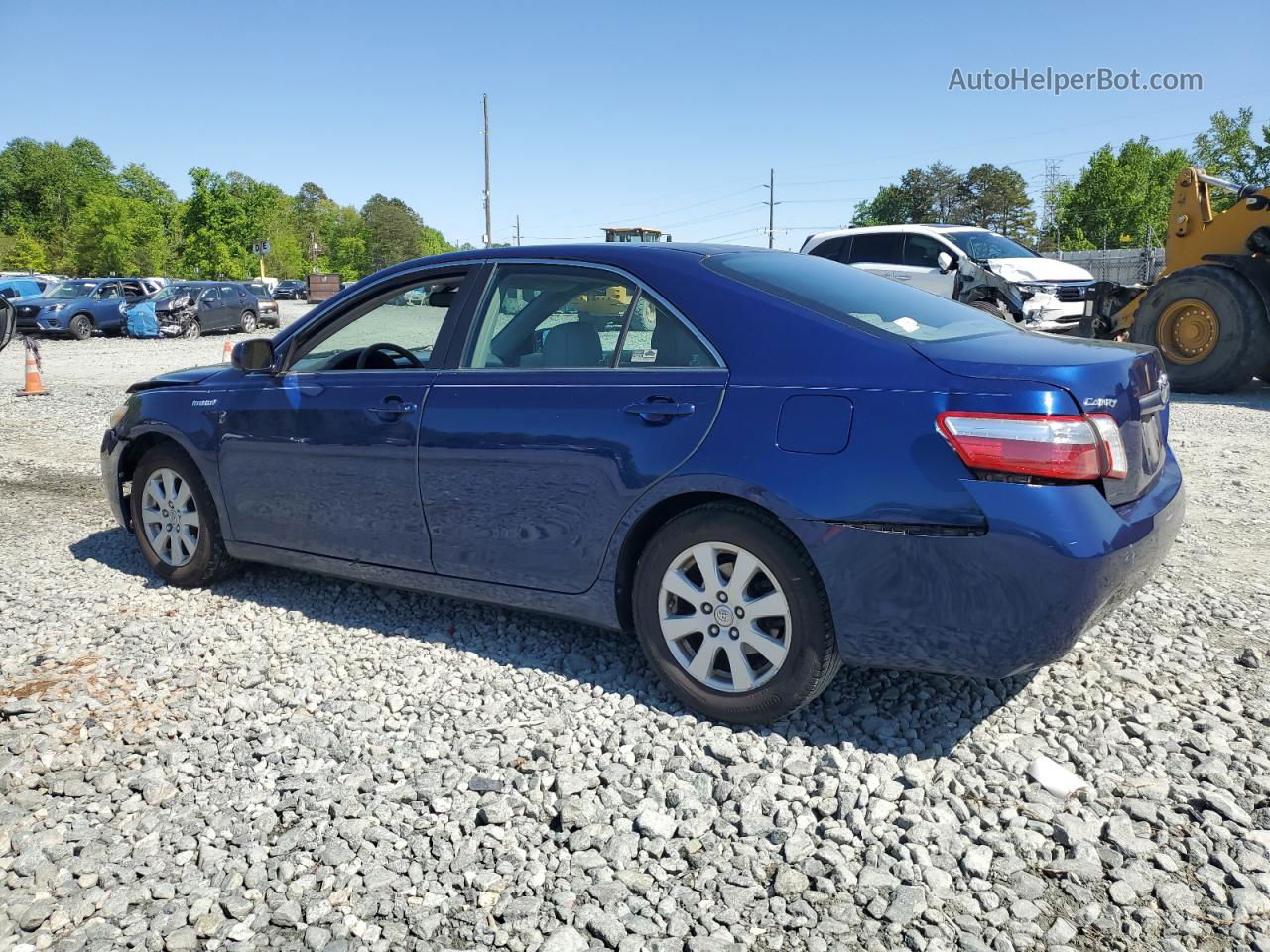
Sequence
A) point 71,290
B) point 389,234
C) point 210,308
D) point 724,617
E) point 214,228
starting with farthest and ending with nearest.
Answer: point 389,234 < point 214,228 < point 210,308 < point 71,290 < point 724,617

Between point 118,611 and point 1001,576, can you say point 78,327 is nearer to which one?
point 118,611

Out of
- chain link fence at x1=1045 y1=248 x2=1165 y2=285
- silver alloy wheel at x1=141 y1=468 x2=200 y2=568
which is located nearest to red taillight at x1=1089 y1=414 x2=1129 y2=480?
silver alloy wheel at x1=141 y1=468 x2=200 y2=568

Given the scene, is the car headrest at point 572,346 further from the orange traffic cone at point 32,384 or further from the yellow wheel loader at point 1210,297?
the orange traffic cone at point 32,384

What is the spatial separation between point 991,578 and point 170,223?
93052 mm

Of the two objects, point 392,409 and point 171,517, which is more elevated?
point 392,409

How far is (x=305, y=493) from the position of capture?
4.43 m

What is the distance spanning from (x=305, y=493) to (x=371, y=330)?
0.78 m

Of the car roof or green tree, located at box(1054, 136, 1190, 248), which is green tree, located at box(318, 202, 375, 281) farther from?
the car roof

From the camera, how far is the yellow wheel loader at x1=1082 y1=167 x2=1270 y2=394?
10945 mm

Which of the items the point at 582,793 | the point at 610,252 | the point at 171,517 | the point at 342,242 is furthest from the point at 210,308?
the point at 342,242

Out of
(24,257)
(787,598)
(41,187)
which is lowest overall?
(787,598)

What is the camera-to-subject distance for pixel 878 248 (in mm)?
15367

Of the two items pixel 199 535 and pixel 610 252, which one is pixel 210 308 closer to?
pixel 199 535

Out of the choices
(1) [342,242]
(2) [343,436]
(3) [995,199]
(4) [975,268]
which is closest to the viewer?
(2) [343,436]
